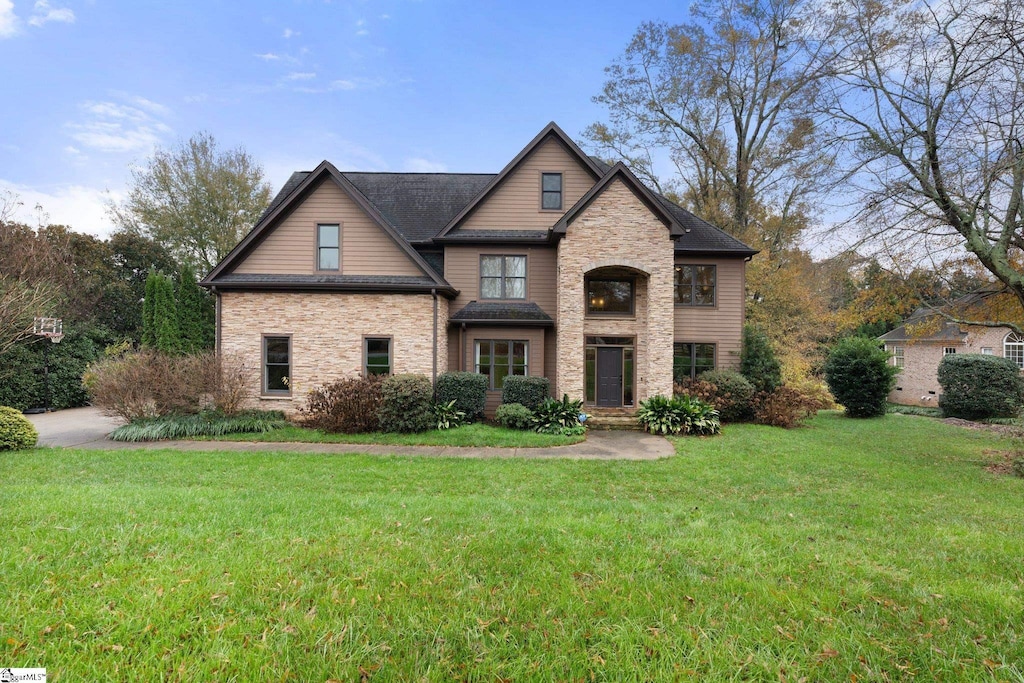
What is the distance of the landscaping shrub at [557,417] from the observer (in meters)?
11.8

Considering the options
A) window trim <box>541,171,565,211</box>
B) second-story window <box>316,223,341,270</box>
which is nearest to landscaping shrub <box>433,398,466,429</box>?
second-story window <box>316,223,341,270</box>

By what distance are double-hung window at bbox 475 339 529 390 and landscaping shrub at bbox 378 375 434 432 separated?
3238 mm

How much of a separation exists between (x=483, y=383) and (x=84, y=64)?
630 inches

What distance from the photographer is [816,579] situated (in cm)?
377

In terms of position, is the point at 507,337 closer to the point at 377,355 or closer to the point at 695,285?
the point at 377,355

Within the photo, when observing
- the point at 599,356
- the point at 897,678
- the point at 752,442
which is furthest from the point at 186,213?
the point at 897,678

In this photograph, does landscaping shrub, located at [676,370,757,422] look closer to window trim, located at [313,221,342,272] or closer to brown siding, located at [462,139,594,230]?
brown siding, located at [462,139,594,230]

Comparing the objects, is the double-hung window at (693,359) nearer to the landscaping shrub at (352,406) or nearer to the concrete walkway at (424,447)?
the concrete walkway at (424,447)

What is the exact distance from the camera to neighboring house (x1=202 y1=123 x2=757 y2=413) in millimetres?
13117

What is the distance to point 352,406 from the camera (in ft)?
37.9

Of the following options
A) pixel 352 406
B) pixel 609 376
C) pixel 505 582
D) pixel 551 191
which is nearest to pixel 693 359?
pixel 609 376

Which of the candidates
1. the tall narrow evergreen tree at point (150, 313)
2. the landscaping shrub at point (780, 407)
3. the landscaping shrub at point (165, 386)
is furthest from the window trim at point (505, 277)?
the tall narrow evergreen tree at point (150, 313)

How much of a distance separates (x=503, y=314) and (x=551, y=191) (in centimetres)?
483

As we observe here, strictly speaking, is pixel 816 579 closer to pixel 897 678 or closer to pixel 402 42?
pixel 897 678
